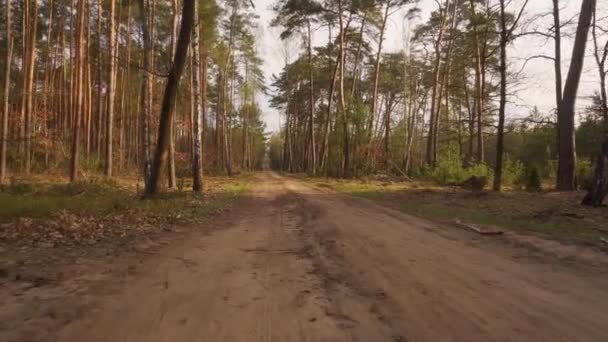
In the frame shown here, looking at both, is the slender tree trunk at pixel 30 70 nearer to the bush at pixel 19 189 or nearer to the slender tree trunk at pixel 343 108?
the bush at pixel 19 189

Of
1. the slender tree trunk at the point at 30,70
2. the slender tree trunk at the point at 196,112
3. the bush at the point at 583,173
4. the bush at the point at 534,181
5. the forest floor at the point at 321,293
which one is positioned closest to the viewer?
Result: the forest floor at the point at 321,293

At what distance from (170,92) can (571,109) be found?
14.0 m

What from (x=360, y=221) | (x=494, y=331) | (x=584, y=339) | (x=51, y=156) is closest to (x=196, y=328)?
(x=494, y=331)

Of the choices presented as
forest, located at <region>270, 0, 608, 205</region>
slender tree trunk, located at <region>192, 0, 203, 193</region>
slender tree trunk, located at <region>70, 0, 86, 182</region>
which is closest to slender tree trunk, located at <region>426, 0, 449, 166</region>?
forest, located at <region>270, 0, 608, 205</region>

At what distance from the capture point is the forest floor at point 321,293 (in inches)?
112

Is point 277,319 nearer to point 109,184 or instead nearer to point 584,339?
point 584,339

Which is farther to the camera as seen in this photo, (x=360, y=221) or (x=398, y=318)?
(x=360, y=221)

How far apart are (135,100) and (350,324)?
3022cm

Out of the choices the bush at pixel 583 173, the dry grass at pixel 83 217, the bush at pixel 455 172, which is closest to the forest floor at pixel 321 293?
the dry grass at pixel 83 217

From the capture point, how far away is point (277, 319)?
120 inches

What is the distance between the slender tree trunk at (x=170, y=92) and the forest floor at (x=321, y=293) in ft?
16.4

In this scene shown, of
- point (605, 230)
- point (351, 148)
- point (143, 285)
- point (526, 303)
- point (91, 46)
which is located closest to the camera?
point (526, 303)

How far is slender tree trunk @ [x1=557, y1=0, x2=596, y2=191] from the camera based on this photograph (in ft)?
41.4

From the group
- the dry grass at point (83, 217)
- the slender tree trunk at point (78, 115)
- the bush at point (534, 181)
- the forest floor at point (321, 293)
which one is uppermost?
the slender tree trunk at point (78, 115)
